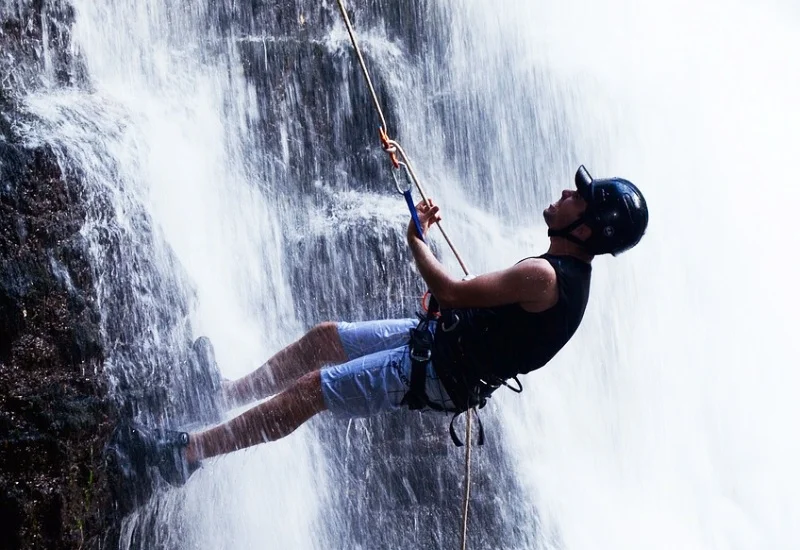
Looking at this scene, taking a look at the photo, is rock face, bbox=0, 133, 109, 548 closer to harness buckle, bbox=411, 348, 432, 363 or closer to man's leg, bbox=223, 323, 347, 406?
man's leg, bbox=223, 323, 347, 406

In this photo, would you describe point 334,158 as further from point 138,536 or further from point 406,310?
point 138,536

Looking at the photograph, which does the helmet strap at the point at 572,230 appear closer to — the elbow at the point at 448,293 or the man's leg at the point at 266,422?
the elbow at the point at 448,293

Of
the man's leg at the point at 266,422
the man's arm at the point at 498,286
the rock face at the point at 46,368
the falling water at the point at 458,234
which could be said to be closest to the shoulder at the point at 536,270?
the man's arm at the point at 498,286

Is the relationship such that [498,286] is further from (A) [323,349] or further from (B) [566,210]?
(A) [323,349]

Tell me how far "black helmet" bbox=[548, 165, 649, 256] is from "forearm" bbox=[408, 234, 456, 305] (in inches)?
22.1

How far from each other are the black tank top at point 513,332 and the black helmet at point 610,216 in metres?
0.12

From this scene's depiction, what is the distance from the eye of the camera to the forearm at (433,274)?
11.7ft

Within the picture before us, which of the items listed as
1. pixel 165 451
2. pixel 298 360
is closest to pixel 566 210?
pixel 298 360

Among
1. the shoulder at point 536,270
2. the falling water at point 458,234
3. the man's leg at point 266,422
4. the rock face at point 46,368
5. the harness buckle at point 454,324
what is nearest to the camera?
the shoulder at point 536,270

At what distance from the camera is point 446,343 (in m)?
3.94

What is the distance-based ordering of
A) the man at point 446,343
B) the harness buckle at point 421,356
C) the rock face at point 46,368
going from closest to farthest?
the man at point 446,343 < the harness buckle at point 421,356 < the rock face at point 46,368

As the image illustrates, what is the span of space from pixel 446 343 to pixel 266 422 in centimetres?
96

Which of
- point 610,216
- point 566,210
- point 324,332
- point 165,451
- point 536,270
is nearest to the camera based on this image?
point 536,270

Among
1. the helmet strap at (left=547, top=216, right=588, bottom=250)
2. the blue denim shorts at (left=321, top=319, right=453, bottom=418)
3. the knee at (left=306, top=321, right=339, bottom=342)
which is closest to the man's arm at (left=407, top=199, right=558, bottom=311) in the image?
the helmet strap at (left=547, top=216, right=588, bottom=250)
